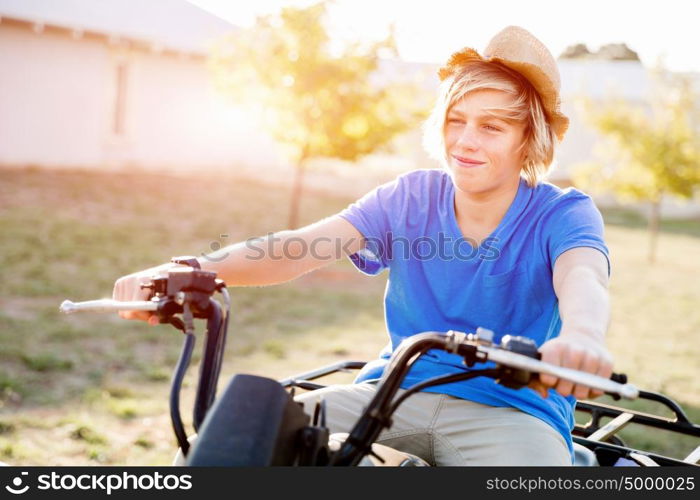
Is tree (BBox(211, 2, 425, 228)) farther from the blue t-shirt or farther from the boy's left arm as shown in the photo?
the boy's left arm

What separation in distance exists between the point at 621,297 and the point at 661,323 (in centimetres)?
162

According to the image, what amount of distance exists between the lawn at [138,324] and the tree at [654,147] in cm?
134

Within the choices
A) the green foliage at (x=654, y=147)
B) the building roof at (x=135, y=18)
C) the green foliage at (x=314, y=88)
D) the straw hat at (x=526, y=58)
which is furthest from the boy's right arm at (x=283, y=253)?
the green foliage at (x=654, y=147)

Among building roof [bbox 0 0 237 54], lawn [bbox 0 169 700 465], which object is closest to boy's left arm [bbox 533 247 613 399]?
lawn [bbox 0 169 700 465]

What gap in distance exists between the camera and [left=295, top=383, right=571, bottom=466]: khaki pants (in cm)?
215

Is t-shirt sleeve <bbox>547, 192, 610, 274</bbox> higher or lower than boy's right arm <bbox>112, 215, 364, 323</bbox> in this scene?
higher

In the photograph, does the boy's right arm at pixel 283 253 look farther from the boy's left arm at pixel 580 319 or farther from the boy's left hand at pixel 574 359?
the boy's left hand at pixel 574 359

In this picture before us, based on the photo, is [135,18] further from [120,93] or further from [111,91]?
[111,91]

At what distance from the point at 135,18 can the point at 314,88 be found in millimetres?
9000

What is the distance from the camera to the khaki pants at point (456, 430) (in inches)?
84.7

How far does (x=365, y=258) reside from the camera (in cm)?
282

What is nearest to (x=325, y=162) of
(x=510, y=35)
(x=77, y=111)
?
(x=77, y=111)

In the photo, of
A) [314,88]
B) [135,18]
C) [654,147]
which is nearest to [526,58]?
[314,88]

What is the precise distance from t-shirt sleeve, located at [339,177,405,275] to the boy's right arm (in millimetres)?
32
